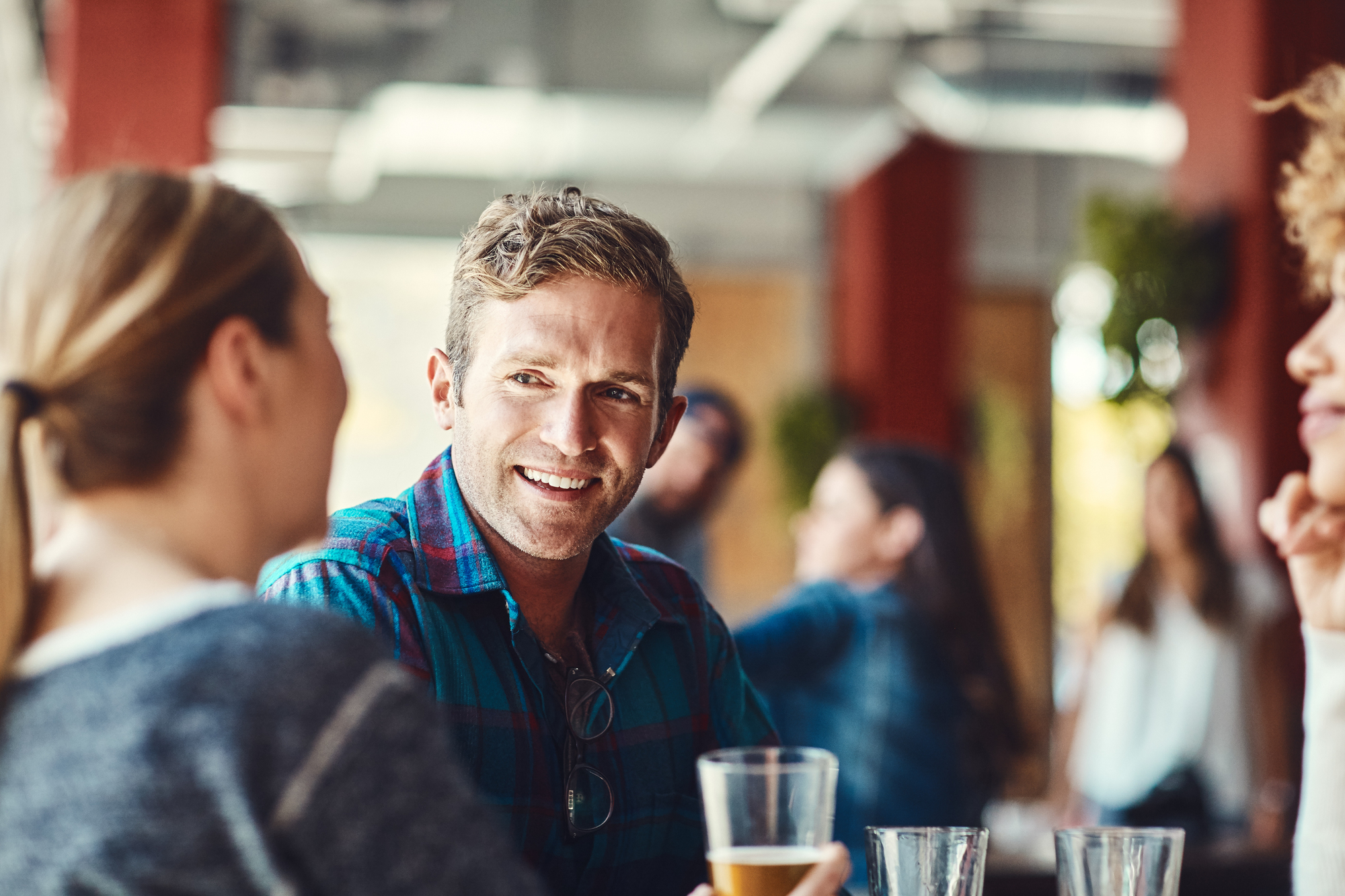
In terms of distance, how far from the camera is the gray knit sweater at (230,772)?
2.46ft

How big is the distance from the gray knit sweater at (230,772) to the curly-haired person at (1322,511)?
88 cm

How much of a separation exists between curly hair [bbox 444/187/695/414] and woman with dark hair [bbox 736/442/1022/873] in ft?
3.19

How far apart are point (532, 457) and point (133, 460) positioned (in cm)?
44

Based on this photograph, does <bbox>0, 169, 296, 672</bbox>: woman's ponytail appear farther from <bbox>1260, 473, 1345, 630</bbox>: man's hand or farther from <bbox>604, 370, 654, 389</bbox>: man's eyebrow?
<bbox>1260, 473, 1345, 630</bbox>: man's hand

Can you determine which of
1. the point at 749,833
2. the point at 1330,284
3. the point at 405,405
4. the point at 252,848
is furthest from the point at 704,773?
the point at 405,405

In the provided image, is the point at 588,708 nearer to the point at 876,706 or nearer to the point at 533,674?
the point at 533,674

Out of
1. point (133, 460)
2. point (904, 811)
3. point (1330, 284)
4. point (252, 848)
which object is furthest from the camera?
point (904, 811)

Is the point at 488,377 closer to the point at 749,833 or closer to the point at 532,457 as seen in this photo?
the point at 532,457

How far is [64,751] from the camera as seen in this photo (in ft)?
2.53

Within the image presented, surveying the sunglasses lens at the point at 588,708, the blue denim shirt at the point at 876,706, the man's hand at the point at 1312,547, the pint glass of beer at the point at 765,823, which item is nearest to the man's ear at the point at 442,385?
the sunglasses lens at the point at 588,708

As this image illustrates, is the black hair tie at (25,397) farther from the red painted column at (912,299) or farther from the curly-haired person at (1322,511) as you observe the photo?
the red painted column at (912,299)

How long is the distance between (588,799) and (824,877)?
1.25 ft

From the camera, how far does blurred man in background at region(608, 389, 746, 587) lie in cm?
388

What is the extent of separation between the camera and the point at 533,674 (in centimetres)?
127
